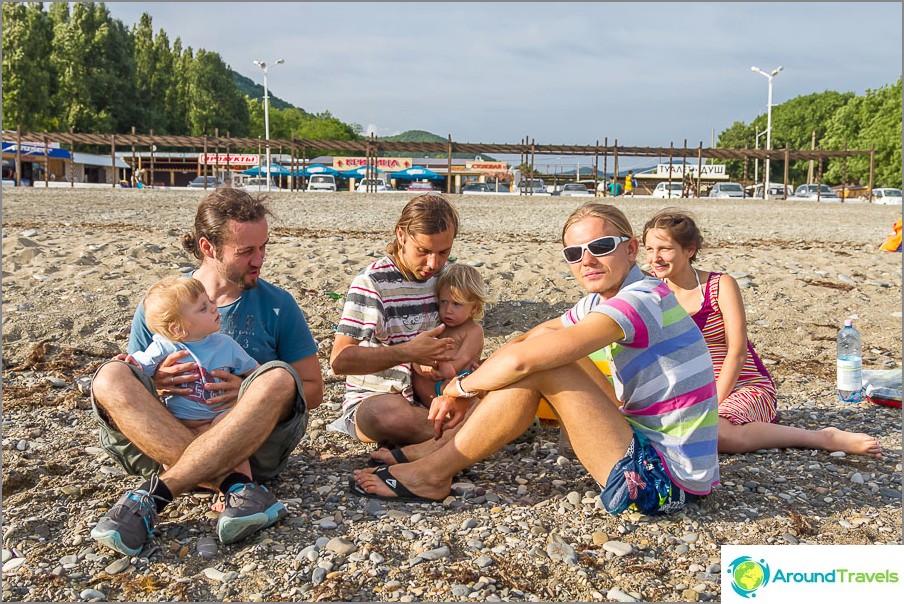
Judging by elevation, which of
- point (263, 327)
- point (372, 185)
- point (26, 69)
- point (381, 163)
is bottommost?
point (263, 327)

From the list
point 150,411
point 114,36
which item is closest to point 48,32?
point 114,36

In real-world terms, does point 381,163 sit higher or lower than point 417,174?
higher

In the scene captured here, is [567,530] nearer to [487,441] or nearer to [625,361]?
[487,441]

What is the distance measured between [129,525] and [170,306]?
0.86 metres

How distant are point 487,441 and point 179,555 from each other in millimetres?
1253

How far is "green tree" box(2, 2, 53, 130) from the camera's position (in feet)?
152

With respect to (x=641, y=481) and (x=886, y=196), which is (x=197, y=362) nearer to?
(x=641, y=481)

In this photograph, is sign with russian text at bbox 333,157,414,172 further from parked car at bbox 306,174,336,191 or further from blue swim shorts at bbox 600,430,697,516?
blue swim shorts at bbox 600,430,697,516

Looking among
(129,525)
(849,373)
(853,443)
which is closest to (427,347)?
(129,525)

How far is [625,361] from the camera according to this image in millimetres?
3018

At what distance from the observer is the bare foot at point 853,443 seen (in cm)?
392

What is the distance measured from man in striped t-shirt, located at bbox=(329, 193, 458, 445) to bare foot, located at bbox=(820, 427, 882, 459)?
2040 millimetres

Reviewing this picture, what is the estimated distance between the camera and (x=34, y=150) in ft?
153

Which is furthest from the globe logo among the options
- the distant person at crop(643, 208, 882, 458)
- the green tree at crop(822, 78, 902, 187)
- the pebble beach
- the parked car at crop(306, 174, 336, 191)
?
the green tree at crop(822, 78, 902, 187)
